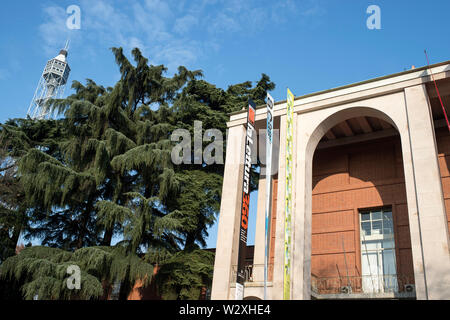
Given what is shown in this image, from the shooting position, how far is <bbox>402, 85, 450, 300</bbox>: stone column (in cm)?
1075

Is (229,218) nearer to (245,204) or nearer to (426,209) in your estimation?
(245,204)

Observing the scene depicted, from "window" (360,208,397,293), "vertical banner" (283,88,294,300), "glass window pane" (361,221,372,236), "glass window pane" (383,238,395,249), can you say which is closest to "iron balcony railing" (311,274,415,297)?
"window" (360,208,397,293)

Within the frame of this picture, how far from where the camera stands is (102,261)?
1694 cm

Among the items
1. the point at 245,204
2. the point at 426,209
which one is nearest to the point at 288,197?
the point at 245,204

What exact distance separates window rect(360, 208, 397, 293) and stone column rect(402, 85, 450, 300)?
3189 millimetres

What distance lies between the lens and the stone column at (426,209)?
10.8m

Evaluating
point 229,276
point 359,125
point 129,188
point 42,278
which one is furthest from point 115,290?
point 359,125

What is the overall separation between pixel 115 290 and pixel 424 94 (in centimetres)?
2084

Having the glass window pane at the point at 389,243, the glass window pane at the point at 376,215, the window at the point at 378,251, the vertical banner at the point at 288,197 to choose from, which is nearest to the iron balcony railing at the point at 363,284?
the window at the point at 378,251

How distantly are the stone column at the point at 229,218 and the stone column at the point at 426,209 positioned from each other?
230 inches

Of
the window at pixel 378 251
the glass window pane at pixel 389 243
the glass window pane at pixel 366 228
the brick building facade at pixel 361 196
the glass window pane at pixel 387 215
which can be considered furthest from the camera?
the glass window pane at pixel 366 228

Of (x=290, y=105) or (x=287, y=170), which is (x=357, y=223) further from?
(x=290, y=105)

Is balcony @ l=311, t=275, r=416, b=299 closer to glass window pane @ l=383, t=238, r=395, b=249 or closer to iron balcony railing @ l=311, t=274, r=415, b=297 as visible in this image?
iron balcony railing @ l=311, t=274, r=415, b=297

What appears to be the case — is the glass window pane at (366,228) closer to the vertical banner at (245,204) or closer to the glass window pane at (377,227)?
the glass window pane at (377,227)
